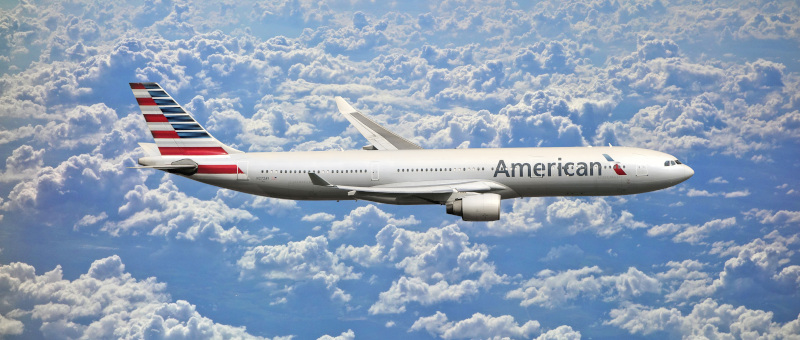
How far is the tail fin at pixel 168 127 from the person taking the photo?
159 ft

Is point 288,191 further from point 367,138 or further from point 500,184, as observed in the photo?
point 500,184

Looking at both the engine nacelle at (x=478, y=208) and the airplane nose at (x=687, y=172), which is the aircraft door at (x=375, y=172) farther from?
the airplane nose at (x=687, y=172)

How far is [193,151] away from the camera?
48.5 metres

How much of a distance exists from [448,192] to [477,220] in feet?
8.00

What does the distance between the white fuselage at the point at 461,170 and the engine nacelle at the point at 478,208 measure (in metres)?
1.77

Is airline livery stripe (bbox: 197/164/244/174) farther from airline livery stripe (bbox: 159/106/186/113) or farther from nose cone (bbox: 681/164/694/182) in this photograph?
nose cone (bbox: 681/164/694/182)

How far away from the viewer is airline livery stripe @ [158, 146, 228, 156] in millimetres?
48281

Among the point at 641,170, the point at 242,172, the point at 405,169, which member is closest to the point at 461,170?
the point at 405,169

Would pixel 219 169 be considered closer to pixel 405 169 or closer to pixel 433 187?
pixel 405 169

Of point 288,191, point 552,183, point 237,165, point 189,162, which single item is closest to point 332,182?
point 288,191

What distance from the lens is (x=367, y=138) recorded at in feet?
176

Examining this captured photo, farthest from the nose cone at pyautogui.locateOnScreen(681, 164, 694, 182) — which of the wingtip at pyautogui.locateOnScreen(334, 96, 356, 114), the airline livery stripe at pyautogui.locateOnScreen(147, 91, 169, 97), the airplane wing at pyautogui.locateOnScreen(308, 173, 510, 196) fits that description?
the airline livery stripe at pyautogui.locateOnScreen(147, 91, 169, 97)

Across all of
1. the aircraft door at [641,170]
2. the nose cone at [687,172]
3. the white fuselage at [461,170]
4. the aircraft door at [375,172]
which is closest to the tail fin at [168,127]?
the white fuselage at [461,170]

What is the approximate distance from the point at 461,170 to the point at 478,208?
3.02 m
